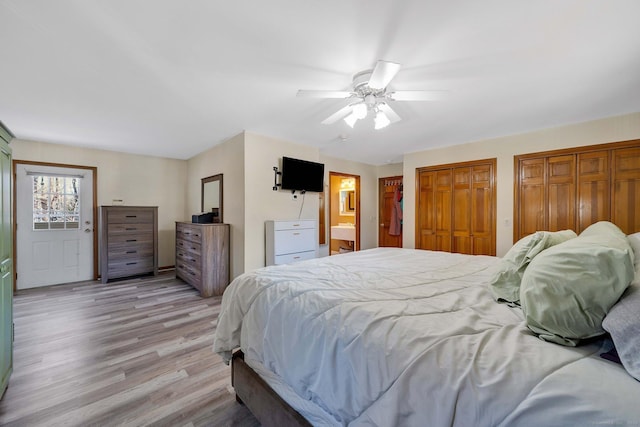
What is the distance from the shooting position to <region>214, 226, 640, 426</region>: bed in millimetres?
643

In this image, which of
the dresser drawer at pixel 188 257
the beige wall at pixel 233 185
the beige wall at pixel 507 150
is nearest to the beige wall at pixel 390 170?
the beige wall at pixel 507 150

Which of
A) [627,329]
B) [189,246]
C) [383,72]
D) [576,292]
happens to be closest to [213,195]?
[189,246]

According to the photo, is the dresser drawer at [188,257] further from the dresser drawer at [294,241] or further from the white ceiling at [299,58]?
the white ceiling at [299,58]

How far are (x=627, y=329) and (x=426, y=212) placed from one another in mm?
4136

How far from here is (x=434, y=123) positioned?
324 cm

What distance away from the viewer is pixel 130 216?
455 cm

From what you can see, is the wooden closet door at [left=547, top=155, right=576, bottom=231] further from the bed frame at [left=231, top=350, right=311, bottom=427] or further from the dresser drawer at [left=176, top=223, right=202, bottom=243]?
the dresser drawer at [left=176, top=223, right=202, bottom=243]

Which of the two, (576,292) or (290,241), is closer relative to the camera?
(576,292)

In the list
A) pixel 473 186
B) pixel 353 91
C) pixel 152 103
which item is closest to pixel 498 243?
pixel 473 186

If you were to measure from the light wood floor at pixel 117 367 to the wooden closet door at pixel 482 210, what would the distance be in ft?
13.0

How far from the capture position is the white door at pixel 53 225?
400cm

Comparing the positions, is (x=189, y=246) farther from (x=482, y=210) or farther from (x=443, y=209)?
(x=482, y=210)

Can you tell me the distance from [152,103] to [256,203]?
5.57ft

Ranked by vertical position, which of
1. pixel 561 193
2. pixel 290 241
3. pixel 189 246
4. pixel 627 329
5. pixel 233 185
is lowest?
→ pixel 189 246
